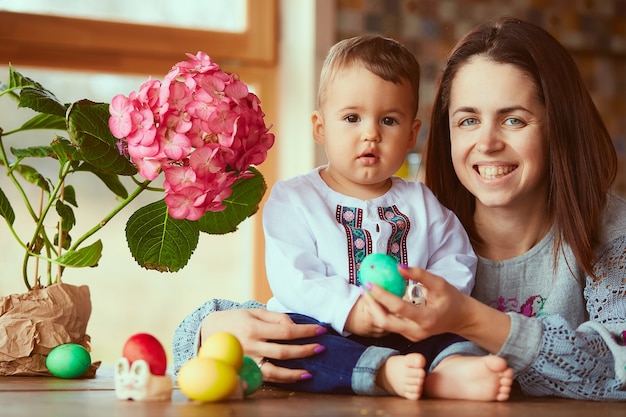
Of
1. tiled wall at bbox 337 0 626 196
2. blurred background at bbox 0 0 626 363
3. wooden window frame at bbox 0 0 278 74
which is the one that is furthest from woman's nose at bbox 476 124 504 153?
wooden window frame at bbox 0 0 278 74

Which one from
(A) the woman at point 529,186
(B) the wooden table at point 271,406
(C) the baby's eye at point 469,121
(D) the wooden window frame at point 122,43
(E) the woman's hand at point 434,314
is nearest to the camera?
(B) the wooden table at point 271,406

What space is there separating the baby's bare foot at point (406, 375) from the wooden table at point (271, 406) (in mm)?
16

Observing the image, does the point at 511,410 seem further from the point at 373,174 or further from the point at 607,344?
the point at 373,174

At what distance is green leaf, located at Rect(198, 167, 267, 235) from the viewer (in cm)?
155

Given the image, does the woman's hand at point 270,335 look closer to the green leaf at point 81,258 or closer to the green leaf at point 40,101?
the green leaf at point 81,258

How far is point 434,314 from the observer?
1.21m

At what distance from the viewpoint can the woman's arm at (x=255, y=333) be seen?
1345 millimetres

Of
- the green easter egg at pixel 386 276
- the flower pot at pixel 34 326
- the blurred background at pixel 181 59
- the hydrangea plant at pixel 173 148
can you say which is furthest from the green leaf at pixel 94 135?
the blurred background at pixel 181 59

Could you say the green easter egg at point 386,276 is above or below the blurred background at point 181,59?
below

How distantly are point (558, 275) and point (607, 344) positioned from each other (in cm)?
30

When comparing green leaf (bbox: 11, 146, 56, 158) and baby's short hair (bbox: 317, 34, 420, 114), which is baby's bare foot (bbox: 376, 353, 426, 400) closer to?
baby's short hair (bbox: 317, 34, 420, 114)

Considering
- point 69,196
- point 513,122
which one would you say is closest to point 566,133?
point 513,122

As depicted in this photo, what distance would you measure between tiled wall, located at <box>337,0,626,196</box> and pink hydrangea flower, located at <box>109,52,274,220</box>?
2.06 metres

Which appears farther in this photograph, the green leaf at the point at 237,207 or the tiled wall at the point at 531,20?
the tiled wall at the point at 531,20
